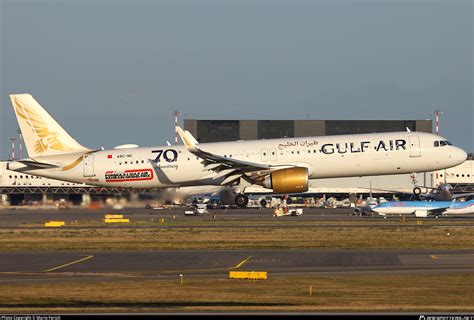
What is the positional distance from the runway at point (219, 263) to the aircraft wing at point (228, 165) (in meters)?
16.9

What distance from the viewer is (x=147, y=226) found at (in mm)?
73312

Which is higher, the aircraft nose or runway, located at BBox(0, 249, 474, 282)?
the aircraft nose

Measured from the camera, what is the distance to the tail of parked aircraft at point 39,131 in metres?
71.2

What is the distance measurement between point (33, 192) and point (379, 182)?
52772 millimetres

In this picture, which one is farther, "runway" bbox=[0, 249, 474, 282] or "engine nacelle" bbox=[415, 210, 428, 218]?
"engine nacelle" bbox=[415, 210, 428, 218]

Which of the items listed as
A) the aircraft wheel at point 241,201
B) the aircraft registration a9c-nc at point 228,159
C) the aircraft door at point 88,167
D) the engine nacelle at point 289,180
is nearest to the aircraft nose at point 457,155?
the aircraft registration a9c-nc at point 228,159

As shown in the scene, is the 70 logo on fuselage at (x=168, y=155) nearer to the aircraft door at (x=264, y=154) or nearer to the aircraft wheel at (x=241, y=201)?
the aircraft wheel at (x=241, y=201)

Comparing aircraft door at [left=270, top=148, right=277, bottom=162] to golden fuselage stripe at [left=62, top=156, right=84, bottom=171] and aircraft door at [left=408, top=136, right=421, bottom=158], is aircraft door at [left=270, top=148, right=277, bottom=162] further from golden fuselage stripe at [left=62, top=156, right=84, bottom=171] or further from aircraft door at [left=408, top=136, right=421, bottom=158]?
golden fuselage stripe at [left=62, top=156, right=84, bottom=171]

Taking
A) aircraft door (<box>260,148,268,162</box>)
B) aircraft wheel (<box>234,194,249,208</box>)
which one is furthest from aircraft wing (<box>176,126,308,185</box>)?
aircraft wheel (<box>234,194,249,208</box>)

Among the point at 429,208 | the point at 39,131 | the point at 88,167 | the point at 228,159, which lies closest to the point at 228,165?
the point at 228,159

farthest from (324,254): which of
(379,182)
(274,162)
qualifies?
(379,182)

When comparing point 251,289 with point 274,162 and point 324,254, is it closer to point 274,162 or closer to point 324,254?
point 324,254

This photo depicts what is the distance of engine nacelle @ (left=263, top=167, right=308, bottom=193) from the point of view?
67.8 m

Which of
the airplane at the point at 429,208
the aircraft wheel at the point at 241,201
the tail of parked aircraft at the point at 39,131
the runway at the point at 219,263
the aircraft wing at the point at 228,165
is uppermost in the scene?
the tail of parked aircraft at the point at 39,131
